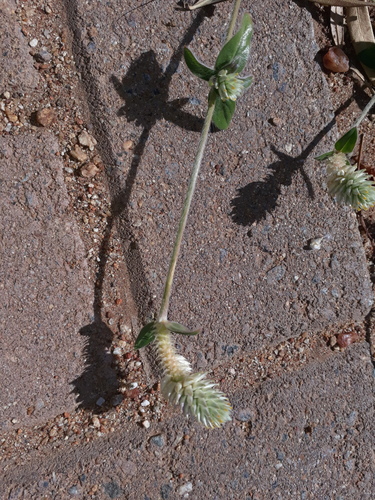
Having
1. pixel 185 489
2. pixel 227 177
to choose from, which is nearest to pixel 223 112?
pixel 227 177

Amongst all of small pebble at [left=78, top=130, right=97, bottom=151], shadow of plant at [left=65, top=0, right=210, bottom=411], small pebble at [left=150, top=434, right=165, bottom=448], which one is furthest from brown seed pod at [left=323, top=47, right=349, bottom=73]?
small pebble at [left=150, top=434, right=165, bottom=448]

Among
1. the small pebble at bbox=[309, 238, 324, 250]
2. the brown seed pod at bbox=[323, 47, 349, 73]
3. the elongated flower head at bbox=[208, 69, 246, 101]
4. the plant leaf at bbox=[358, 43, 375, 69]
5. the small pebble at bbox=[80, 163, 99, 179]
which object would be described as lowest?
the small pebble at bbox=[80, 163, 99, 179]

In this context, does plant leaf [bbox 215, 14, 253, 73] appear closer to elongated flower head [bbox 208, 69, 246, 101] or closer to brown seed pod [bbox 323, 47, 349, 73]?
elongated flower head [bbox 208, 69, 246, 101]

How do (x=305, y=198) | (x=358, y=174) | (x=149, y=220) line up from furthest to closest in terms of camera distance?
(x=305, y=198) < (x=149, y=220) < (x=358, y=174)

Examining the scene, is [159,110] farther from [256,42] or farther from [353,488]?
[353,488]

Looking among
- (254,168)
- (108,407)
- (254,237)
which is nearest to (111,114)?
(254,168)

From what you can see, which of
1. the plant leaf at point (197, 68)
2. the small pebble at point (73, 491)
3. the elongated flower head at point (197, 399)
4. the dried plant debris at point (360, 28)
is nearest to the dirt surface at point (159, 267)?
the small pebble at point (73, 491)

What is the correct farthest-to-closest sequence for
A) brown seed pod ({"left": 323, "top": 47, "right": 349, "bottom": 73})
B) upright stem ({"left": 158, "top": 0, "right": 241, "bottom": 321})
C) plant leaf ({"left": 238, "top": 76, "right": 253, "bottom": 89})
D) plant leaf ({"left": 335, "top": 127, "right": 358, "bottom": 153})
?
brown seed pod ({"left": 323, "top": 47, "right": 349, "bottom": 73}) < plant leaf ({"left": 335, "top": 127, "right": 358, "bottom": 153}) < plant leaf ({"left": 238, "top": 76, "right": 253, "bottom": 89}) < upright stem ({"left": 158, "top": 0, "right": 241, "bottom": 321})
